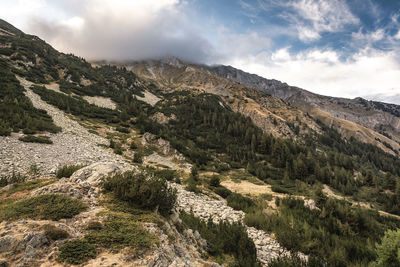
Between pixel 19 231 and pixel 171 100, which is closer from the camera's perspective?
pixel 19 231

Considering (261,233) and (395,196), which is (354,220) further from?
(395,196)

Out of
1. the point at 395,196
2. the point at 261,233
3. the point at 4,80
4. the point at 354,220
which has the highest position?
the point at 4,80

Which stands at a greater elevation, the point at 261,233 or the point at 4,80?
the point at 4,80

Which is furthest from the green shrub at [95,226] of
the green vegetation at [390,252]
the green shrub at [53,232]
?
the green vegetation at [390,252]

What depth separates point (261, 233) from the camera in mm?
9312

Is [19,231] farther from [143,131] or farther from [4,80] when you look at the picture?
[4,80]

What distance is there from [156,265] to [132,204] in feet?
8.64

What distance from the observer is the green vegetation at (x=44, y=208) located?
14.4 feet

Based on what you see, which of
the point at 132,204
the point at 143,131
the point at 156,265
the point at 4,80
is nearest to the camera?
the point at 156,265

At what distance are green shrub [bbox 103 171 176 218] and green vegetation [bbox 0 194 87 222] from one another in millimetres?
1143

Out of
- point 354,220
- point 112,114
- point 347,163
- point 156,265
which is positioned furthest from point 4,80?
point 347,163

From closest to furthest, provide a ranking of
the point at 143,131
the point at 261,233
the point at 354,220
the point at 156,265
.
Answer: the point at 156,265
the point at 261,233
the point at 354,220
the point at 143,131

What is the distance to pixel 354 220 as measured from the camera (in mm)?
10406

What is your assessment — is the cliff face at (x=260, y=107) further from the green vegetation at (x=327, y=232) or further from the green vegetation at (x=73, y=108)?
the green vegetation at (x=327, y=232)
